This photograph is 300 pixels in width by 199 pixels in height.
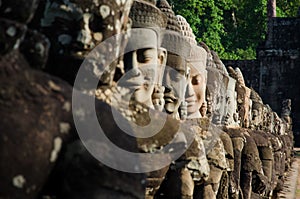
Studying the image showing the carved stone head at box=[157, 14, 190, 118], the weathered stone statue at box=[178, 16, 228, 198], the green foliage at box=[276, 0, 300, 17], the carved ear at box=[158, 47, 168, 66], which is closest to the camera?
the carved ear at box=[158, 47, 168, 66]

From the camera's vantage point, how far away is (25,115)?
2020 millimetres

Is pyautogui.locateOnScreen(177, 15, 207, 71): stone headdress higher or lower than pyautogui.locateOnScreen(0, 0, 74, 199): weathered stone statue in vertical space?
higher

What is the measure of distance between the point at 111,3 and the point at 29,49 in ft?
1.75

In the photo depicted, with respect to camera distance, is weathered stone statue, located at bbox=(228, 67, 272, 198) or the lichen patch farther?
weathered stone statue, located at bbox=(228, 67, 272, 198)

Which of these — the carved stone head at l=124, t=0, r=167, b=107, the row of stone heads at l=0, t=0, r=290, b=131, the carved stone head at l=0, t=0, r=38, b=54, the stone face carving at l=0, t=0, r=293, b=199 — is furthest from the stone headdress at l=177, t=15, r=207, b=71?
the carved stone head at l=0, t=0, r=38, b=54

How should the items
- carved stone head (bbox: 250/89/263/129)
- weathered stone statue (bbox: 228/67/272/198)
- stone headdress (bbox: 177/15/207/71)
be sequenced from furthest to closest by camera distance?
carved stone head (bbox: 250/89/263/129) < weathered stone statue (bbox: 228/67/272/198) < stone headdress (bbox: 177/15/207/71)

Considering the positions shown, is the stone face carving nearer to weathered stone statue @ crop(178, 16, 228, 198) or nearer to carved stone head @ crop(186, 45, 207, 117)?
weathered stone statue @ crop(178, 16, 228, 198)

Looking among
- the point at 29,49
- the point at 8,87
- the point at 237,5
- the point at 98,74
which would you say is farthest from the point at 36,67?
the point at 237,5

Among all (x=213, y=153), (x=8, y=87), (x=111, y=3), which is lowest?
(x=213, y=153)

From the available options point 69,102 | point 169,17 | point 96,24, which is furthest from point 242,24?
point 69,102

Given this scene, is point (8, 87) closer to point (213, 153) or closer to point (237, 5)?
point (213, 153)

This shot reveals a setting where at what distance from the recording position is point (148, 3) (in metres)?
4.06

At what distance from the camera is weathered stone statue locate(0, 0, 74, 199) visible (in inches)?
78.1

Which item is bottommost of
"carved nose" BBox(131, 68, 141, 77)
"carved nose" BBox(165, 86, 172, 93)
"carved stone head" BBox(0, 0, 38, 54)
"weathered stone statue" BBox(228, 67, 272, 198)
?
"weathered stone statue" BBox(228, 67, 272, 198)
